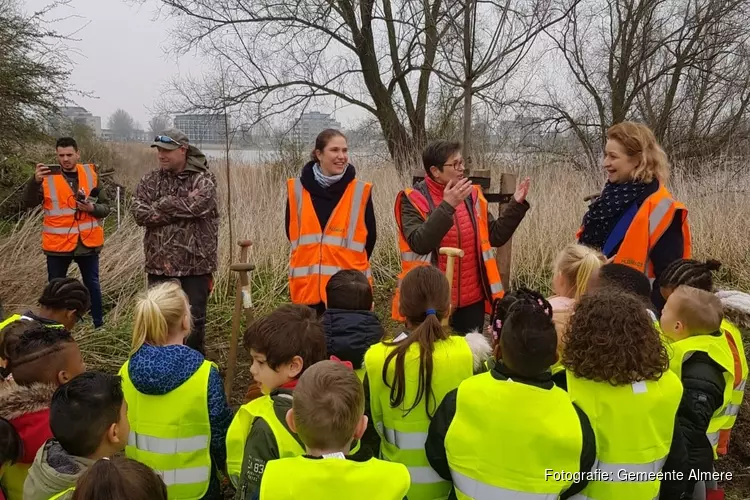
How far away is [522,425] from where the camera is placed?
Result: 1.71m

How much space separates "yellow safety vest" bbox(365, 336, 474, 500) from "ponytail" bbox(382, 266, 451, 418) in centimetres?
2

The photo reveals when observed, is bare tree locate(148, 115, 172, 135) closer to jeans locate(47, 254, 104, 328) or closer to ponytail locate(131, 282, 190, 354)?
jeans locate(47, 254, 104, 328)

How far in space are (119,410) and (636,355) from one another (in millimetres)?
1628

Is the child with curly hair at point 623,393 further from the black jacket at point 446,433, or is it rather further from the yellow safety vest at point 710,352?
the yellow safety vest at point 710,352

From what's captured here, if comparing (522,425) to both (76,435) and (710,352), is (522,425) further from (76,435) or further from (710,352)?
(76,435)

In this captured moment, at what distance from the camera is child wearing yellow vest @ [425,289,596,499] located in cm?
171

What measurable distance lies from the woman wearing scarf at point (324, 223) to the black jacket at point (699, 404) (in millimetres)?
1931

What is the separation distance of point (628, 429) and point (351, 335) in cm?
107

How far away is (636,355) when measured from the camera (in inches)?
71.6

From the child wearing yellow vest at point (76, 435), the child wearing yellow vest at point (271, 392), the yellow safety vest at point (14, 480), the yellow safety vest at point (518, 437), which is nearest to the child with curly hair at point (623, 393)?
the yellow safety vest at point (518, 437)

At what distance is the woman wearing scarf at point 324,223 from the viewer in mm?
3475

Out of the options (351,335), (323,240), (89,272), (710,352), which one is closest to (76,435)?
(351,335)

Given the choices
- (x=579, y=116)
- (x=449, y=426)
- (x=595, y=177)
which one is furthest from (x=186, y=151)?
(x=579, y=116)

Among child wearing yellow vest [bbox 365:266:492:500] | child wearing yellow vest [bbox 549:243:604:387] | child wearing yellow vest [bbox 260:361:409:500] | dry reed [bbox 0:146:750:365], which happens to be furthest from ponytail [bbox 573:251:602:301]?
dry reed [bbox 0:146:750:365]
